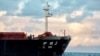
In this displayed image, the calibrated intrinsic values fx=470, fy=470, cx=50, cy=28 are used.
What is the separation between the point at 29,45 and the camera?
258 ft

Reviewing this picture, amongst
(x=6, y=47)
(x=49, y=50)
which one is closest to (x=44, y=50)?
(x=49, y=50)

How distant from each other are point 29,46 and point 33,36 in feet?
8.26

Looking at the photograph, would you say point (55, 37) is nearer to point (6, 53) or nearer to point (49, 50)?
point (49, 50)

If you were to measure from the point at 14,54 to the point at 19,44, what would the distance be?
1.89 meters

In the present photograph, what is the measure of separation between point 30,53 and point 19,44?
2388 mm

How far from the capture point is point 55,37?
79.5 metres

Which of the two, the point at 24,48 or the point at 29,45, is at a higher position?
the point at 29,45

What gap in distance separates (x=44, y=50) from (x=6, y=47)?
20.9 ft

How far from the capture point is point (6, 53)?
258 ft

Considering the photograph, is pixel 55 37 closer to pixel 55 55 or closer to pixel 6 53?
pixel 55 55

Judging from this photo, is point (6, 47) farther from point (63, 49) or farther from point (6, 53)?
point (63, 49)

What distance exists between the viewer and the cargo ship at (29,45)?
78250mm

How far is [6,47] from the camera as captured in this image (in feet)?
257

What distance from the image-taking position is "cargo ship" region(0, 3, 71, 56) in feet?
257
